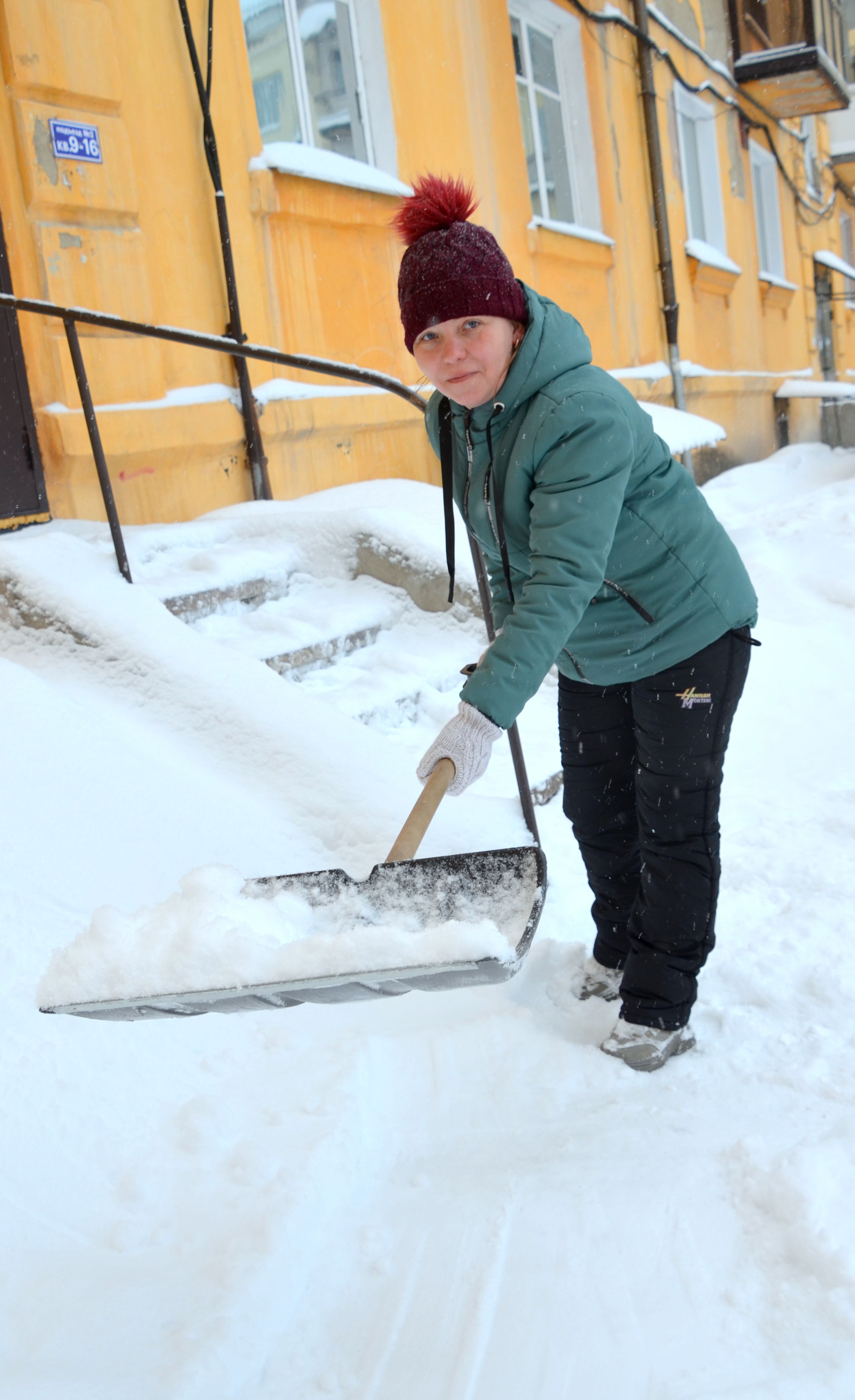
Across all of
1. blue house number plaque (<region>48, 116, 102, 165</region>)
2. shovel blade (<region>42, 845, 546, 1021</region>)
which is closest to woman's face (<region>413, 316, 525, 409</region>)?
shovel blade (<region>42, 845, 546, 1021</region>)

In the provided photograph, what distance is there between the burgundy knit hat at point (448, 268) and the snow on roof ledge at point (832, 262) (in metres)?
14.1

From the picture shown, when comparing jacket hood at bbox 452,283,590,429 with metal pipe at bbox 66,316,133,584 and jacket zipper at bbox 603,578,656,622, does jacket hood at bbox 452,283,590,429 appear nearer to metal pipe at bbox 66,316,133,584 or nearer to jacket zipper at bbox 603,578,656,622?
jacket zipper at bbox 603,578,656,622

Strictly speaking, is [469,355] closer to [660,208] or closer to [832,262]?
[660,208]

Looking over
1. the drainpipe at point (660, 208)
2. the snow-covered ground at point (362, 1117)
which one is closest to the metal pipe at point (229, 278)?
the snow-covered ground at point (362, 1117)

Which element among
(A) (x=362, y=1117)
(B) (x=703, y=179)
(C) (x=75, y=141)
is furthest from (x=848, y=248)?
(A) (x=362, y=1117)

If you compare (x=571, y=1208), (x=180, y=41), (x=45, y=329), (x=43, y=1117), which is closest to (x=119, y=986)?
(x=43, y=1117)

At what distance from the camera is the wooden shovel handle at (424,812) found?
1.62 m

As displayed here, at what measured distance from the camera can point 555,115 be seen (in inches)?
315

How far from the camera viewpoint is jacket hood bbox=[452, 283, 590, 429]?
1.63 metres

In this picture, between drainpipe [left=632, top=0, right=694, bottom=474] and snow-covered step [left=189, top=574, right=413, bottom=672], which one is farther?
drainpipe [left=632, top=0, right=694, bottom=474]

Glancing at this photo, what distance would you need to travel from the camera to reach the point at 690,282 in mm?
9453

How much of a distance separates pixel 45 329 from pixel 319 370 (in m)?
1.36

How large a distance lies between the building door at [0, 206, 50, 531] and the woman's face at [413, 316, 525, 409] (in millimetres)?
2623

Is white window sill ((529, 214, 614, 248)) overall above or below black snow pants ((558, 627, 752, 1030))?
above
